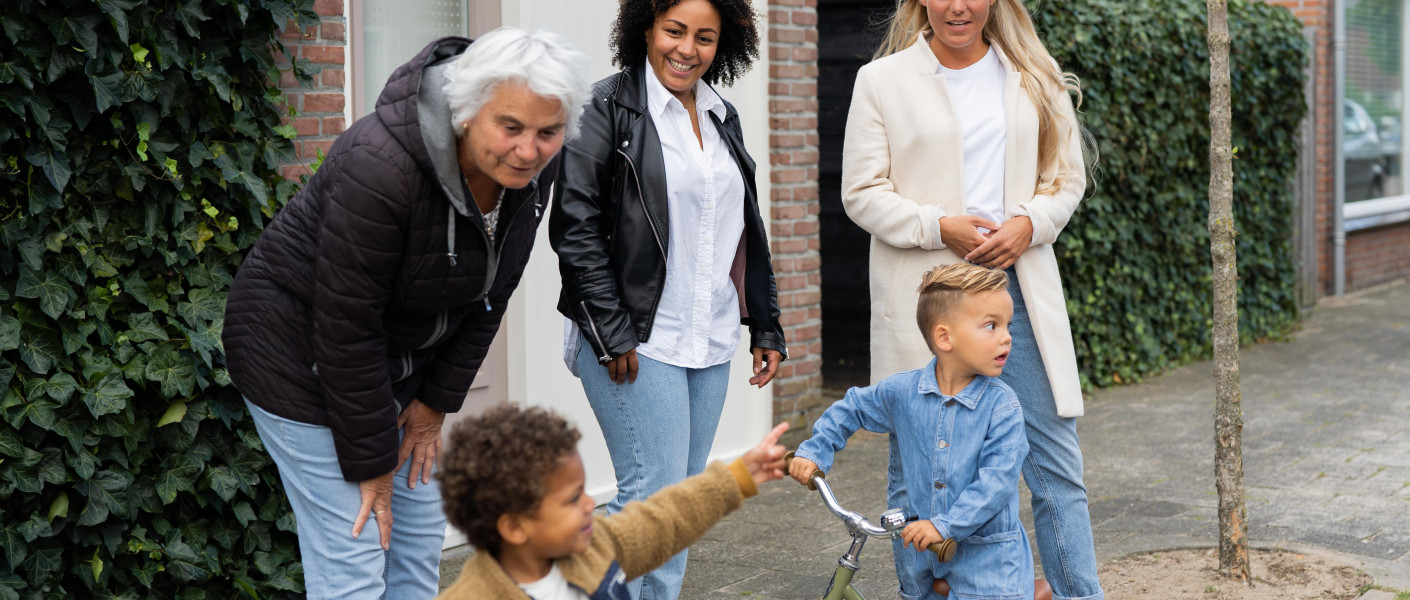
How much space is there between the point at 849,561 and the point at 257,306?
52.4 inches

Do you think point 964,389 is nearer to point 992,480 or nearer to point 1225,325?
point 992,480

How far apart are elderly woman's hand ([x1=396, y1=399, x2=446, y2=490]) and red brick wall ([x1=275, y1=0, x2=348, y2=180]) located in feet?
5.90

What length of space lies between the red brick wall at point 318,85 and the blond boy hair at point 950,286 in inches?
88.6

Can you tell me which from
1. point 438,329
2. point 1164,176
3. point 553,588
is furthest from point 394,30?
point 1164,176

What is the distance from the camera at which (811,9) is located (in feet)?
23.1

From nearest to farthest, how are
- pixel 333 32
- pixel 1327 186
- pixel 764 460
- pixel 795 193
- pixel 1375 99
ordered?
pixel 764 460 < pixel 333 32 < pixel 795 193 < pixel 1327 186 < pixel 1375 99

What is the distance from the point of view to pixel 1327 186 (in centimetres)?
1282

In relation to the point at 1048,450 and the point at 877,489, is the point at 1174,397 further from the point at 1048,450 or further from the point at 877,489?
the point at 1048,450

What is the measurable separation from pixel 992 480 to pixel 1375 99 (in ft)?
44.7

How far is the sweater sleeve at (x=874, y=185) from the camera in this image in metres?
3.68

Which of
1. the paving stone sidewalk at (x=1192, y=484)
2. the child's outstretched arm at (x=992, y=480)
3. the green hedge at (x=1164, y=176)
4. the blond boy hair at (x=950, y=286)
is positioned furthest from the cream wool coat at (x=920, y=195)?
the green hedge at (x=1164, y=176)

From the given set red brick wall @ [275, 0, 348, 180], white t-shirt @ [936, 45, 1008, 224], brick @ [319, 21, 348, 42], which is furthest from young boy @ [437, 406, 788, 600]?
brick @ [319, 21, 348, 42]

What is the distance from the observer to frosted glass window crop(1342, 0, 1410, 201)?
1411cm

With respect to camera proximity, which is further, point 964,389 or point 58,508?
point 58,508
